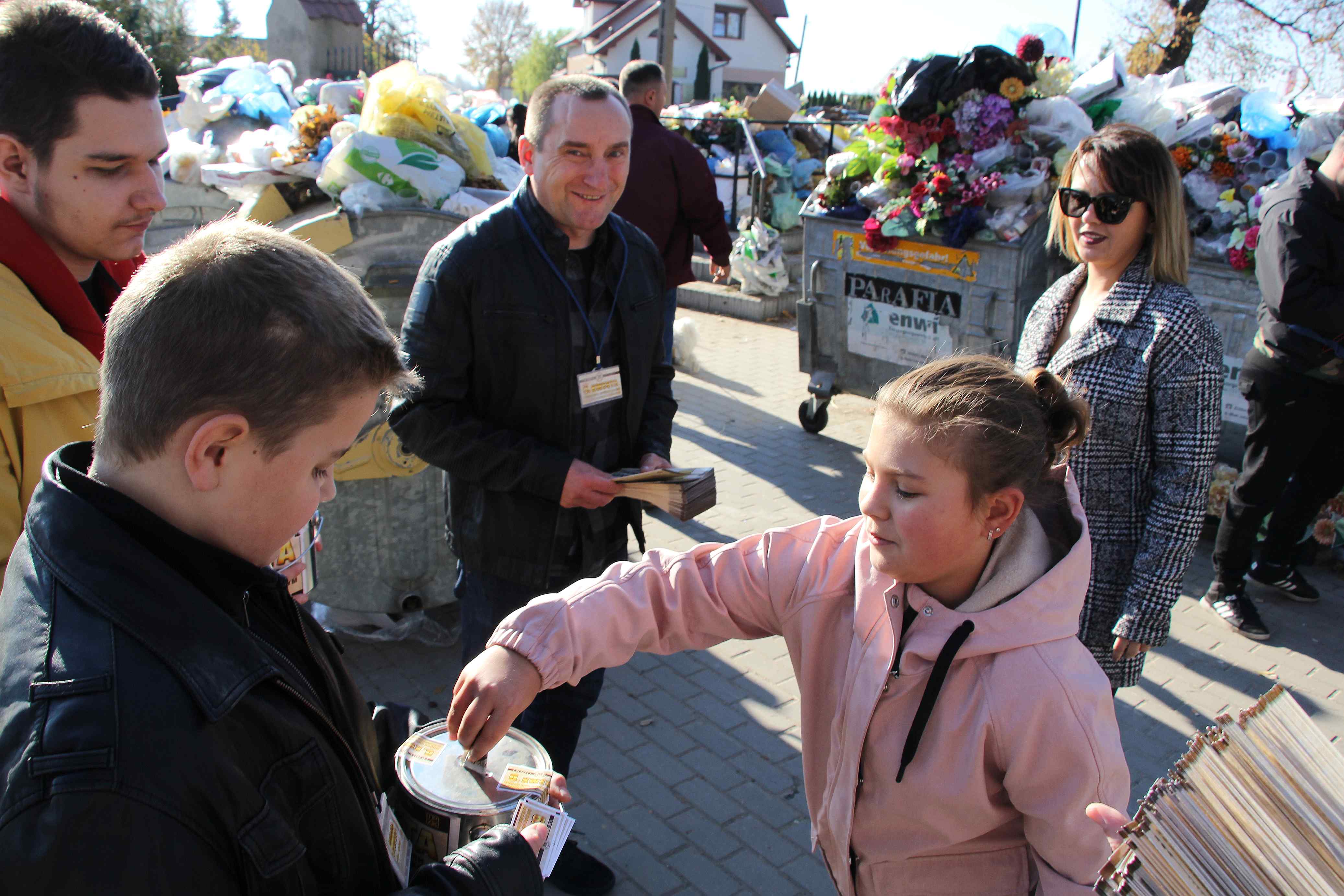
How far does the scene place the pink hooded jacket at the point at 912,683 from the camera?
152cm

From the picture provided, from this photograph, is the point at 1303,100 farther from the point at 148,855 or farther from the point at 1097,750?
the point at 148,855

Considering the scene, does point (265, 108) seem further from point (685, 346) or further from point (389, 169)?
point (685, 346)

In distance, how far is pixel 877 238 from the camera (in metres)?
5.79

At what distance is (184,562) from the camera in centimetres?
105

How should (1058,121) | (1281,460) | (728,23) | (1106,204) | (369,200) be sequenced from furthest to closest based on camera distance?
1. (728,23)
2. (1058,121)
3. (1281,460)
4. (369,200)
5. (1106,204)

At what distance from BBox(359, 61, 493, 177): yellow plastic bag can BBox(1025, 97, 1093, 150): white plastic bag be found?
3.38 m

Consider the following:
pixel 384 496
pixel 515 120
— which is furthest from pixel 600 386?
pixel 515 120

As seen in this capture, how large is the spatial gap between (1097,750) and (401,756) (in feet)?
3.58

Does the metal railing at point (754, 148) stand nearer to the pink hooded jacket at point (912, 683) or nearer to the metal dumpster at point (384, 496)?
the metal dumpster at point (384, 496)

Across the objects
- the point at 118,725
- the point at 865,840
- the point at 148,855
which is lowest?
the point at 865,840

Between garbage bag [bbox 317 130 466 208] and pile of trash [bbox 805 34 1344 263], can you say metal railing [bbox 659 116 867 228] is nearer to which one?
pile of trash [bbox 805 34 1344 263]

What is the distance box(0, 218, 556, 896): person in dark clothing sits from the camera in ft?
2.90

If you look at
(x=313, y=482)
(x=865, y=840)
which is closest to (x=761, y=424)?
(x=865, y=840)

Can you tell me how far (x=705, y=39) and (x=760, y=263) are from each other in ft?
149
